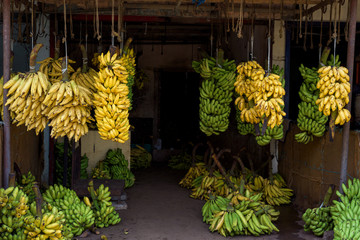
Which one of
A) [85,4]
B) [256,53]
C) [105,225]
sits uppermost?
[85,4]

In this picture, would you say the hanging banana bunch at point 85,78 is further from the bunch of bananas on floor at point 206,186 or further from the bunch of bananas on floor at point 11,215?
the bunch of bananas on floor at point 206,186

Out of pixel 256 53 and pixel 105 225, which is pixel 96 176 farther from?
pixel 256 53

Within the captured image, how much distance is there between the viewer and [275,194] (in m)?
6.72

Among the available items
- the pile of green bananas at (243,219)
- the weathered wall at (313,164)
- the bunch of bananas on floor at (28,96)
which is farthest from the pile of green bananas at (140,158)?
the bunch of bananas on floor at (28,96)

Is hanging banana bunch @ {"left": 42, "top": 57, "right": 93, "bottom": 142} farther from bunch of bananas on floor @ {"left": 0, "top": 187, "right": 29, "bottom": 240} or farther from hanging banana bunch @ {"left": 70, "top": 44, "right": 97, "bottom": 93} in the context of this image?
bunch of bananas on floor @ {"left": 0, "top": 187, "right": 29, "bottom": 240}

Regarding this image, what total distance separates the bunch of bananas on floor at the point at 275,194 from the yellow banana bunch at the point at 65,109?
144 inches

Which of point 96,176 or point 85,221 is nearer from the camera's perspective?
point 85,221

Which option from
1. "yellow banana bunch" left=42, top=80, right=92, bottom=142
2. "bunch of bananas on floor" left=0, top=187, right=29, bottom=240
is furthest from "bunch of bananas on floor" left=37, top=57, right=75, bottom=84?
"bunch of bananas on floor" left=0, top=187, right=29, bottom=240

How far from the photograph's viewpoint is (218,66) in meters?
6.30

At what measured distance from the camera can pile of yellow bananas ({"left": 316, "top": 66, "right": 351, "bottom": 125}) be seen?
4828 mm

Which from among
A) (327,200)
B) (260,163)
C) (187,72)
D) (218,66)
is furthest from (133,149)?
(327,200)

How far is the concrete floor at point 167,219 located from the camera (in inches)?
211

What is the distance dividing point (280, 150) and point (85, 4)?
4.13 m

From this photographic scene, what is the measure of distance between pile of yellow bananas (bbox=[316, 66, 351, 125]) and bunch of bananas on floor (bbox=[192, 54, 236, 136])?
1567 millimetres
